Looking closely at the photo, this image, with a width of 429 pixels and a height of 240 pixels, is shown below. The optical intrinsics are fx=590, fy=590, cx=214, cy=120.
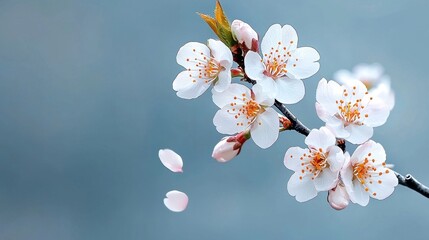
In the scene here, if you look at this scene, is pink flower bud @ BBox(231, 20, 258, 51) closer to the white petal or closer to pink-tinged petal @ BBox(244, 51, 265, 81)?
pink-tinged petal @ BBox(244, 51, 265, 81)

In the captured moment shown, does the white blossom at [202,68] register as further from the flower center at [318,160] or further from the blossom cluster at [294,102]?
the flower center at [318,160]

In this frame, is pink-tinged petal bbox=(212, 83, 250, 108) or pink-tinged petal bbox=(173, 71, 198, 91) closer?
pink-tinged petal bbox=(212, 83, 250, 108)

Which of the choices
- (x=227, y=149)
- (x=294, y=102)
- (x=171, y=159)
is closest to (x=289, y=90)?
(x=294, y=102)

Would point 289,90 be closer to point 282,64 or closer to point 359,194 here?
point 282,64

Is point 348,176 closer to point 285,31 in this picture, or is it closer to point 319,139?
point 319,139

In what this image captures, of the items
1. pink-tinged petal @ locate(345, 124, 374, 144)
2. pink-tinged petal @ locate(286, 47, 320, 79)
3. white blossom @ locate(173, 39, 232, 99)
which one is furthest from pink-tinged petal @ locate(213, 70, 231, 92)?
pink-tinged petal @ locate(345, 124, 374, 144)

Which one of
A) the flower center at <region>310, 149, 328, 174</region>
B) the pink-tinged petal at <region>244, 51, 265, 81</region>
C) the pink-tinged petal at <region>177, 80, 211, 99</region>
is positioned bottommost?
the flower center at <region>310, 149, 328, 174</region>
